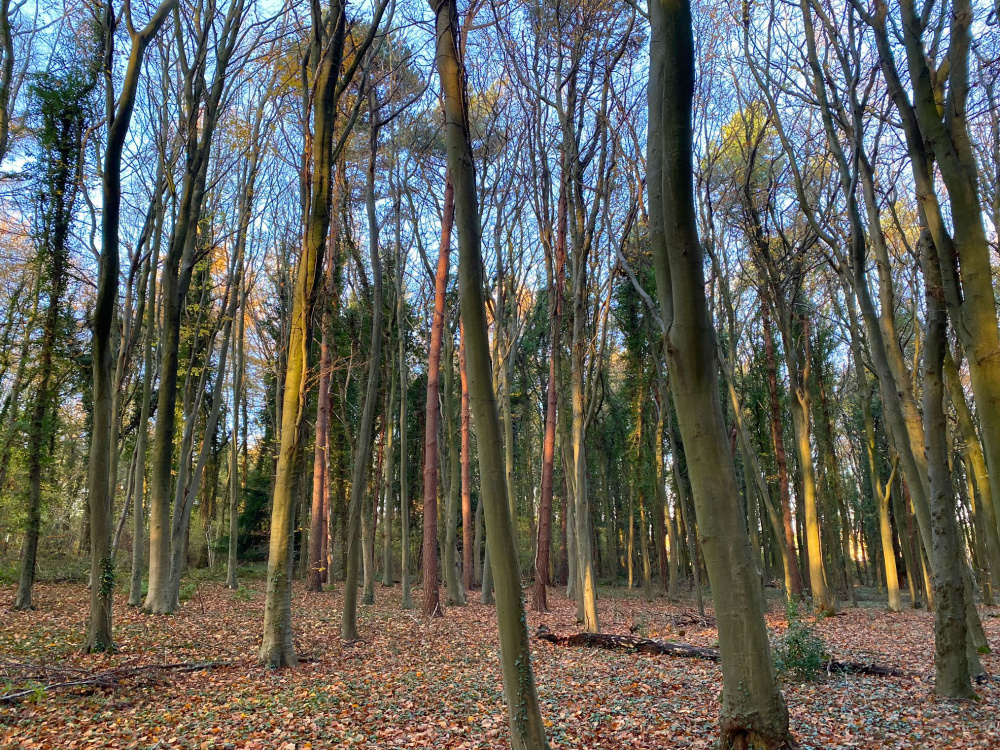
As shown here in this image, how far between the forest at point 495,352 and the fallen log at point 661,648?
0.07 metres

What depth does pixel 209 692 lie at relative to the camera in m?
5.72

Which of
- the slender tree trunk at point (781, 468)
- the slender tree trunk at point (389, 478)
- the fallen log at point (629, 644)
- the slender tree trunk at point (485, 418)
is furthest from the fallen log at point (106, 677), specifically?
the slender tree trunk at point (781, 468)

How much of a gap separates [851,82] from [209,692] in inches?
399

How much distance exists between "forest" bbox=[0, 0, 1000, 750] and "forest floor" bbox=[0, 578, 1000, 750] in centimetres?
6

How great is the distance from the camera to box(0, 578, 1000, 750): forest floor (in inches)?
175

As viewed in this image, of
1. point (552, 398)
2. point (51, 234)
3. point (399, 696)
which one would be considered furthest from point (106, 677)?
point (552, 398)

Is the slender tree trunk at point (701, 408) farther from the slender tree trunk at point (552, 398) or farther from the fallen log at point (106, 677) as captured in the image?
the slender tree trunk at point (552, 398)

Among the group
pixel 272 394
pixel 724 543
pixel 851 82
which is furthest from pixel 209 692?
pixel 272 394

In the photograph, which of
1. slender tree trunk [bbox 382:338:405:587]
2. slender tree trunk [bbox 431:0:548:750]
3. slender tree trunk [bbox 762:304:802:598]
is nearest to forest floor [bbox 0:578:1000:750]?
slender tree trunk [bbox 431:0:548:750]

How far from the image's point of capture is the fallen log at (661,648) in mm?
6824

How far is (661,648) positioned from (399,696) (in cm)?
440

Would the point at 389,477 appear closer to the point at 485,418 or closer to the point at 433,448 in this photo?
the point at 433,448

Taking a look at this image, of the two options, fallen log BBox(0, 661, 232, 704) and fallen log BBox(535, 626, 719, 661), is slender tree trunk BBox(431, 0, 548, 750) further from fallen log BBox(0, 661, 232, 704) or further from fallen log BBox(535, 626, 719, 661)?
fallen log BBox(535, 626, 719, 661)

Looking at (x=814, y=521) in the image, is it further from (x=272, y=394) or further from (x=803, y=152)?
(x=272, y=394)
